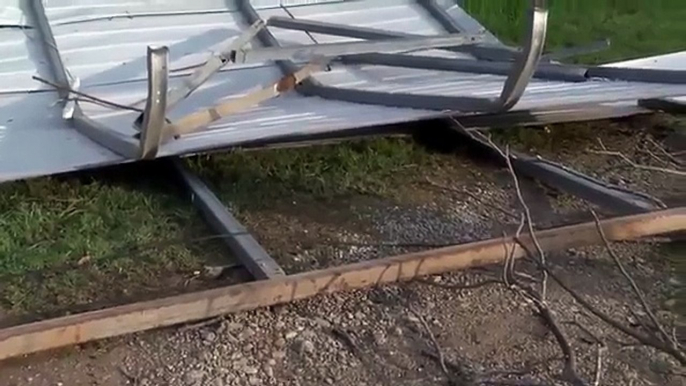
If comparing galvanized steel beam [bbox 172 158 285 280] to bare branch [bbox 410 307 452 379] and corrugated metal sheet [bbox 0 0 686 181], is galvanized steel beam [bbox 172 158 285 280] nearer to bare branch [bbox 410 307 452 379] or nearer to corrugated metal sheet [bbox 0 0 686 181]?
corrugated metal sheet [bbox 0 0 686 181]

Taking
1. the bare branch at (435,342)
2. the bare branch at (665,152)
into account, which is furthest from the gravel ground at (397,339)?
the bare branch at (665,152)

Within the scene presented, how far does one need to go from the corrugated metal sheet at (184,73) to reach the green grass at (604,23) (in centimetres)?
93

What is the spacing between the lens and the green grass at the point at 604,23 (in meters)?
5.70

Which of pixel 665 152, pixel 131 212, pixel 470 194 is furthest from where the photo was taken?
pixel 665 152

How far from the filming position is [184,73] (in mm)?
4410

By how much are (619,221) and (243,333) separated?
1.21 meters

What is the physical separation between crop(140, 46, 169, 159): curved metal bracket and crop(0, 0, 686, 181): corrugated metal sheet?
106mm

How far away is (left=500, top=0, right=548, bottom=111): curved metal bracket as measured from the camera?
11.1 ft

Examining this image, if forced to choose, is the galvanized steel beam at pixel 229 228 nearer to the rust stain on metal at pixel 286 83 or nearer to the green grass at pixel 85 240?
the green grass at pixel 85 240

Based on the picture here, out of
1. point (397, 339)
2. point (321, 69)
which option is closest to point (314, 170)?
point (321, 69)

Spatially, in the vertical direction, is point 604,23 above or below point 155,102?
below

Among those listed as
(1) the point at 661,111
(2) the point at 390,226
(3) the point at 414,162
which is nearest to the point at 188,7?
(3) the point at 414,162

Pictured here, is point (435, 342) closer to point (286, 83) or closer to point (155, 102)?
point (155, 102)

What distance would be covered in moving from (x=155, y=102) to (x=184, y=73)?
1.30 metres
